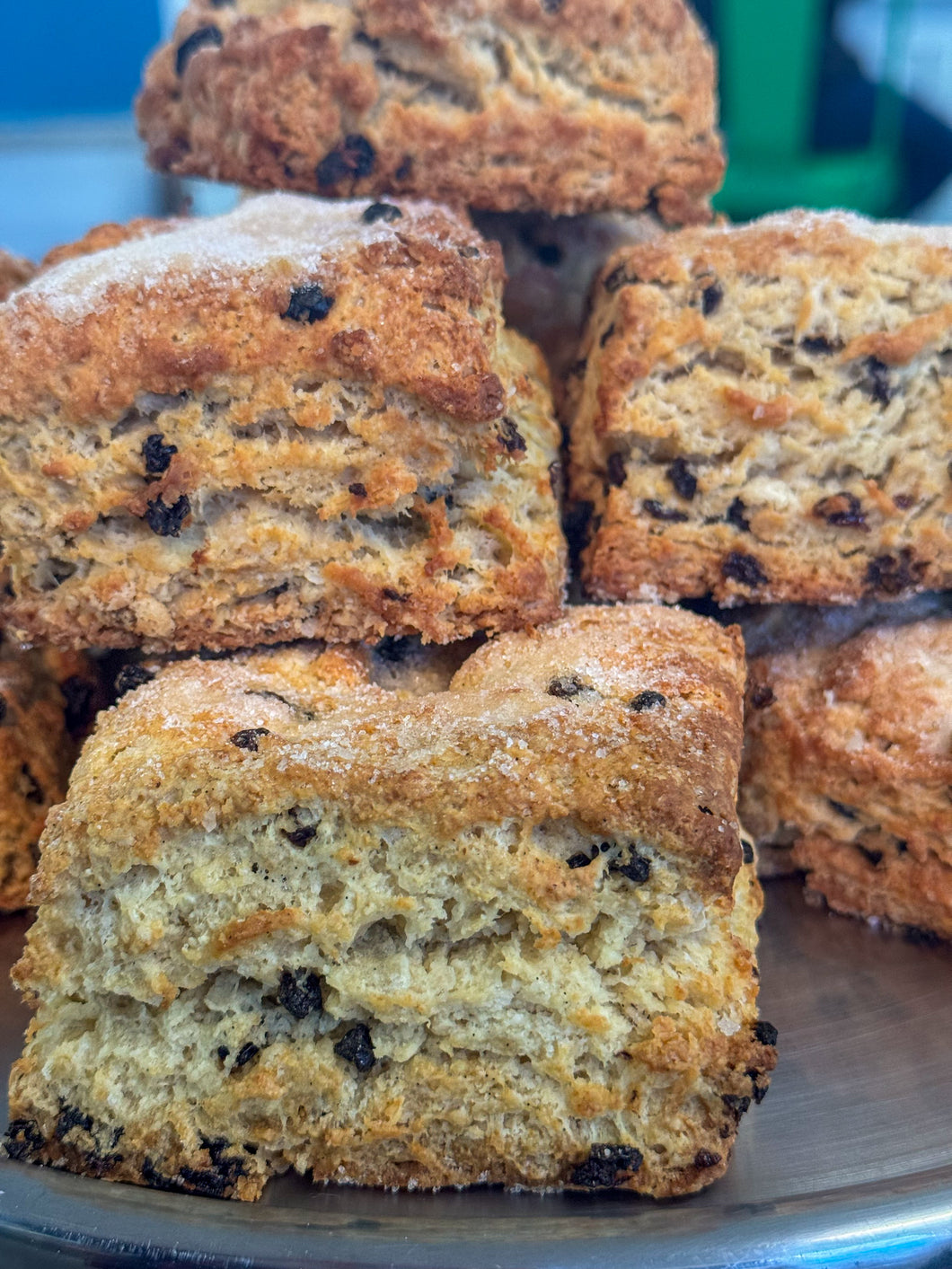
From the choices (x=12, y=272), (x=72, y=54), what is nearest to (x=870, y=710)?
(x=12, y=272)

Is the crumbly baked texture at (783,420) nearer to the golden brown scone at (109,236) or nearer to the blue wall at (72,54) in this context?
the golden brown scone at (109,236)

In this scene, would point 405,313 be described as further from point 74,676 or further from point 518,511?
point 74,676

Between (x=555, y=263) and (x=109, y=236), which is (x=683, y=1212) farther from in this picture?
(x=109, y=236)

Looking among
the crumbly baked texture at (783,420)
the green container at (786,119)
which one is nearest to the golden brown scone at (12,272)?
the crumbly baked texture at (783,420)

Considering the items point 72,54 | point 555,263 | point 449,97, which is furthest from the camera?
point 72,54

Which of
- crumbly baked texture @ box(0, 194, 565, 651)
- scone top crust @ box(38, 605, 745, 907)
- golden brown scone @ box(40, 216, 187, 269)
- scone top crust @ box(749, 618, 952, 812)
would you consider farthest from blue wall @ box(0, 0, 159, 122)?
scone top crust @ box(749, 618, 952, 812)

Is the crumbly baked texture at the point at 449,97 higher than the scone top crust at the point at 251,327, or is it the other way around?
the crumbly baked texture at the point at 449,97

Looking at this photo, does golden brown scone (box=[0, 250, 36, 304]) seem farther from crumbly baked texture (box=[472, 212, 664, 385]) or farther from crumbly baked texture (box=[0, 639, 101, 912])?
crumbly baked texture (box=[472, 212, 664, 385])
